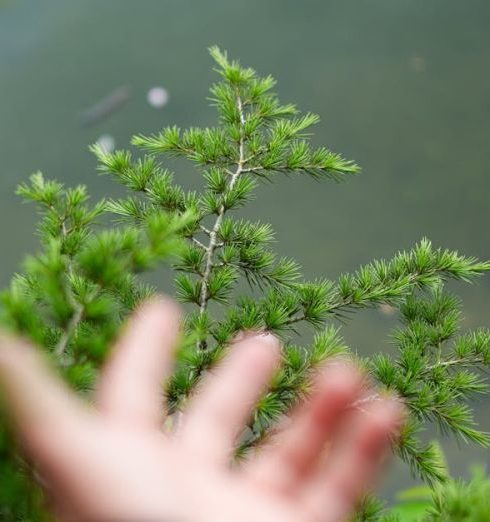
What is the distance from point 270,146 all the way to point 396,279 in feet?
0.64

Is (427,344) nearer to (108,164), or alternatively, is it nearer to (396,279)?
(396,279)

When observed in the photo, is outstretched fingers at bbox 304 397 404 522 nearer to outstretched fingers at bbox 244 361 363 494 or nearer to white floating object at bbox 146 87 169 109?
outstretched fingers at bbox 244 361 363 494

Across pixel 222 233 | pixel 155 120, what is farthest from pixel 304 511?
pixel 155 120

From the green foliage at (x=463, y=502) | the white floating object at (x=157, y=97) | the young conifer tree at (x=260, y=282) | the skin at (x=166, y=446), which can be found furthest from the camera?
the white floating object at (x=157, y=97)

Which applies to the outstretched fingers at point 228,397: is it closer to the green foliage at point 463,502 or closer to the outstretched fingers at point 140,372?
the outstretched fingers at point 140,372

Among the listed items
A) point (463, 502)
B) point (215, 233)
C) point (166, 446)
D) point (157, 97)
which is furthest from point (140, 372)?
point (157, 97)

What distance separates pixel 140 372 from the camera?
37 centimetres

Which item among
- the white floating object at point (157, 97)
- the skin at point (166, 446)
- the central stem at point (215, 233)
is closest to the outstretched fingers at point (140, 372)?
the skin at point (166, 446)

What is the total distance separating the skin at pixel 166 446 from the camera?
1.04ft

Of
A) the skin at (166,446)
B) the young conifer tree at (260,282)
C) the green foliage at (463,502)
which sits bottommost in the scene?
the skin at (166,446)

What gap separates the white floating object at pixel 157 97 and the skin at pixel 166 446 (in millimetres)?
1741

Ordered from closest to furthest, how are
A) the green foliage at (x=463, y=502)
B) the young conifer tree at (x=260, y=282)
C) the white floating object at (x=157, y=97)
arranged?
the green foliage at (x=463, y=502) → the young conifer tree at (x=260, y=282) → the white floating object at (x=157, y=97)

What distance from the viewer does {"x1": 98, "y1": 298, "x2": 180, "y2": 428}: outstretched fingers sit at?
0.36 metres

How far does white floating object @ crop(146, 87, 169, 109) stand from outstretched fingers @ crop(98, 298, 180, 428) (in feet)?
5.78
